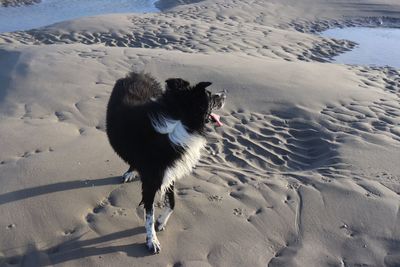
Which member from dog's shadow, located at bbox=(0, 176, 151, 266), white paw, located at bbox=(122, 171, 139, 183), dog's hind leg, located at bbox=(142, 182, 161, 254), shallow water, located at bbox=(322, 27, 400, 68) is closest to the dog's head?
dog's hind leg, located at bbox=(142, 182, 161, 254)

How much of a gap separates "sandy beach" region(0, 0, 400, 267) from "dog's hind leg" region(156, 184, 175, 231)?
0.27 ft

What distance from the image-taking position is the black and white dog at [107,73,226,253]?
3652 millimetres

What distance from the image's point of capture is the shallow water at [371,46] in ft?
35.1

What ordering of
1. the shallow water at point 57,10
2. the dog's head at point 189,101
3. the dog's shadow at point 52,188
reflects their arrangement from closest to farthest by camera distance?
the dog's head at point 189,101, the dog's shadow at point 52,188, the shallow water at point 57,10

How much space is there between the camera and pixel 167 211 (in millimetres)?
4371

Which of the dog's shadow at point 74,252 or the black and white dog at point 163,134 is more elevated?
the black and white dog at point 163,134

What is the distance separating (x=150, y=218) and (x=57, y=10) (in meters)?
15.3

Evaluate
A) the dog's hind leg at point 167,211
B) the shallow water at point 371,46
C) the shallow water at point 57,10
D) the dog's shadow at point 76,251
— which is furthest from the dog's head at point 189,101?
the shallow water at point 57,10

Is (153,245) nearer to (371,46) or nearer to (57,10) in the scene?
(371,46)

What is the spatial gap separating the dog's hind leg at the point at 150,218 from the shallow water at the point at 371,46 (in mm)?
8134

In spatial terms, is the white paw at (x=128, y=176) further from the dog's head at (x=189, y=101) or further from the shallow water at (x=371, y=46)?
the shallow water at (x=371, y=46)

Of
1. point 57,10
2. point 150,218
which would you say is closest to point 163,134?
point 150,218

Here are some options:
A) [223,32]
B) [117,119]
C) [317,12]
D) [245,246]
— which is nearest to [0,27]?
[223,32]

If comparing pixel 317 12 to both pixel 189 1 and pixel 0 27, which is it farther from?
pixel 0 27
